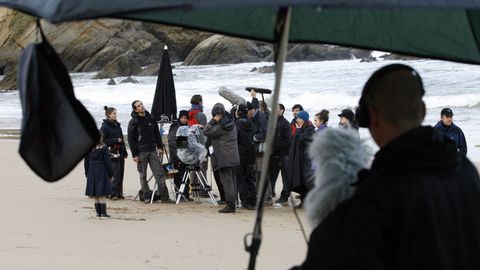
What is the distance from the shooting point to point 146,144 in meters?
14.8

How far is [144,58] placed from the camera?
6994cm

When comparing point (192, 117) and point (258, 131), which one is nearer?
point (258, 131)

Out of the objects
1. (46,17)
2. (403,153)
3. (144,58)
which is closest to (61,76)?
(46,17)

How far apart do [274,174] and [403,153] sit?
1232cm

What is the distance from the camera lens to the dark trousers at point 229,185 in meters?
13.7

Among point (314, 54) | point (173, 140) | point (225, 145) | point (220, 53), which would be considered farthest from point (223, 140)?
point (314, 54)

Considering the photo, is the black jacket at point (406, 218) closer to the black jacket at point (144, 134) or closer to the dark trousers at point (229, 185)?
the dark trousers at point (229, 185)

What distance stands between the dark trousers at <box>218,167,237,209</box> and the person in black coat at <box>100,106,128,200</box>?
6.93 ft

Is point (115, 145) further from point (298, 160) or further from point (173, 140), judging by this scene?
point (298, 160)

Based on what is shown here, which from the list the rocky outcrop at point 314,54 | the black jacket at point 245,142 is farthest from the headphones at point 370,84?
the rocky outcrop at point 314,54

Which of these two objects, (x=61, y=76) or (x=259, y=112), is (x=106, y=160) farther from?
(x=61, y=76)

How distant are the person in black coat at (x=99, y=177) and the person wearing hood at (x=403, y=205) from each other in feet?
32.3

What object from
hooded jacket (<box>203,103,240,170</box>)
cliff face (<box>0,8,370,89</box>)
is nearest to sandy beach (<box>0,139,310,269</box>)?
hooded jacket (<box>203,103,240,170</box>)

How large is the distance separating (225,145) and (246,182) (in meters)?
0.89
